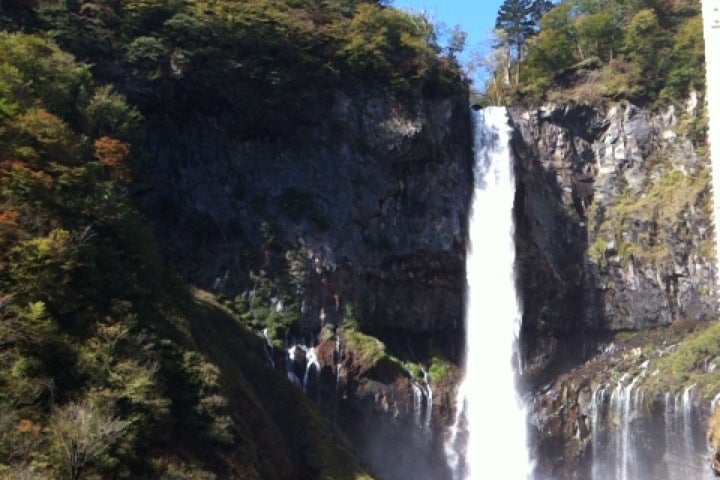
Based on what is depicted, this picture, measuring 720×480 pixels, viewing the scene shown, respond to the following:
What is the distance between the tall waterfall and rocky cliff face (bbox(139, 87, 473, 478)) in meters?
0.92

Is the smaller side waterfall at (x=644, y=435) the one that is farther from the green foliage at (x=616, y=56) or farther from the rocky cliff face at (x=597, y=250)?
the green foliage at (x=616, y=56)

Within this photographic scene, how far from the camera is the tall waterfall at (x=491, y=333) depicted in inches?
1468

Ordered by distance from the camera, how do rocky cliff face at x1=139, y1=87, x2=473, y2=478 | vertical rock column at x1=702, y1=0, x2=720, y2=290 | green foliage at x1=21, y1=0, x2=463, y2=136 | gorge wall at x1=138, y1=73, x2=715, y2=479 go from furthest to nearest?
1. gorge wall at x1=138, y1=73, x2=715, y2=479
2. rocky cliff face at x1=139, y1=87, x2=473, y2=478
3. green foliage at x1=21, y1=0, x2=463, y2=136
4. vertical rock column at x1=702, y1=0, x2=720, y2=290

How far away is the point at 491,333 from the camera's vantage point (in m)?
40.3

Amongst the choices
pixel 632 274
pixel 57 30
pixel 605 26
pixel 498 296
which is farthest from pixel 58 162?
pixel 605 26

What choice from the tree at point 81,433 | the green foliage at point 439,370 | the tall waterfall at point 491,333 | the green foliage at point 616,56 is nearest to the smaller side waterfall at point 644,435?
the tall waterfall at point 491,333

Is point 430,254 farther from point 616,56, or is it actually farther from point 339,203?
point 616,56

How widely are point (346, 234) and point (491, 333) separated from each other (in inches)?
336

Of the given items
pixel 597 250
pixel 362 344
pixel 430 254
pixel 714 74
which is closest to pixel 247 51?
pixel 430 254

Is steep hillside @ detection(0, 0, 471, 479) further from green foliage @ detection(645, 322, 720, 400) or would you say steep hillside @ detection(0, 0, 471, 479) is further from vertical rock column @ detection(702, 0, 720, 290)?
vertical rock column @ detection(702, 0, 720, 290)

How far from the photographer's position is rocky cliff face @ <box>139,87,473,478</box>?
35438mm

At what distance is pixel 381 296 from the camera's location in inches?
1505

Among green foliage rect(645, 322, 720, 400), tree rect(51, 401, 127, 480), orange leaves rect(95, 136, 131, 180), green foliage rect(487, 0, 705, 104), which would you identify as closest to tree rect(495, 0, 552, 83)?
green foliage rect(487, 0, 705, 104)

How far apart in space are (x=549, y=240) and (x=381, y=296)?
976 cm
